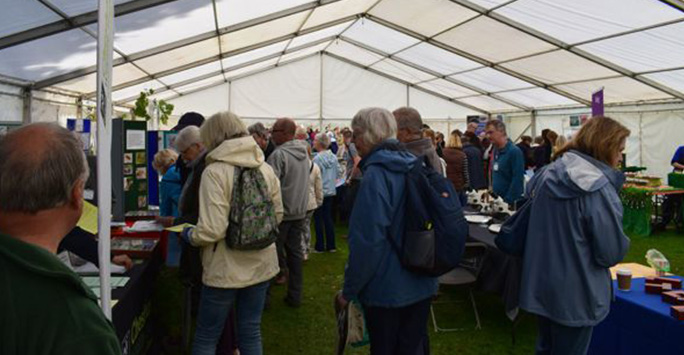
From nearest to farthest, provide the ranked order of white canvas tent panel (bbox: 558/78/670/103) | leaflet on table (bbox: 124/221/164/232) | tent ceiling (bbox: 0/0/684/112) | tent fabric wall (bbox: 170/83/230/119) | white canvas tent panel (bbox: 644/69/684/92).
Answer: leaflet on table (bbox: 124/221/164/232) < tent ceiling (bbox: 0/0/684/112) < white canvas tent panel (bbox: 644/69/684/92) < white canvas tent panel (bbox: 558/78/670/103) < tent fabric wall (bbox: 170/83/230/119)

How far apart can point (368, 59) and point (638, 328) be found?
43.8 ft

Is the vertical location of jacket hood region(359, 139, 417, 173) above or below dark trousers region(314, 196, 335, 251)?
above

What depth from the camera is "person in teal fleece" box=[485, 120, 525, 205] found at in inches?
161

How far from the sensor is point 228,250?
2031 millimetres

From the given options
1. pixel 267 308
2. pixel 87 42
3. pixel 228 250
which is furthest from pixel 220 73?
pixel 228 250

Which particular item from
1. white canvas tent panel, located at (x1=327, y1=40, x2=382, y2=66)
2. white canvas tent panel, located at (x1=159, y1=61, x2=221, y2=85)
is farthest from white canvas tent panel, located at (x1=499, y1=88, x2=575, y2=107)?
white canvas tent panel, located at (x1=159, y1=61, x2=221, y2=85)

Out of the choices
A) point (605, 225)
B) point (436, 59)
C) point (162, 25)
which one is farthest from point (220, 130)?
point (436, 59)

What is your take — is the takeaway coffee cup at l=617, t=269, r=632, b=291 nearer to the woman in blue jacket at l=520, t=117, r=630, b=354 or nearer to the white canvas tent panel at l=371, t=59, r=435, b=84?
the woman in blue jacket at l=520, t=117, r=630, b=354

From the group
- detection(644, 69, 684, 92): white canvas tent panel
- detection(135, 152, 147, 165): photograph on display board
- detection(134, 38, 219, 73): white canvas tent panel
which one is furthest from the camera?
detection(644, 69, 684, 92): white canvas tent panel

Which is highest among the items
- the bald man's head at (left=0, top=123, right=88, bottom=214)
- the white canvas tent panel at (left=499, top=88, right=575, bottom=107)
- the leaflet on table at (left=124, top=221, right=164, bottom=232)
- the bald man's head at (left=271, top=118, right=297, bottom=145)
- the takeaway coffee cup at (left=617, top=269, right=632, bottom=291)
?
the white canvas tent panel at (left=499, top=88, right=575, bottom=107)

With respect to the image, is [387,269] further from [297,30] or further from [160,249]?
[297,30]

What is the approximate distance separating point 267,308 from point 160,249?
1290mm

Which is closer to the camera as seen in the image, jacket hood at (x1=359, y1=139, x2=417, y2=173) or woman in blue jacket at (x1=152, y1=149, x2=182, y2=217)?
jacket hood at (x1=359, y1=139, x2=417, y2=173)

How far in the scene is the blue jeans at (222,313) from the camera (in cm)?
204
